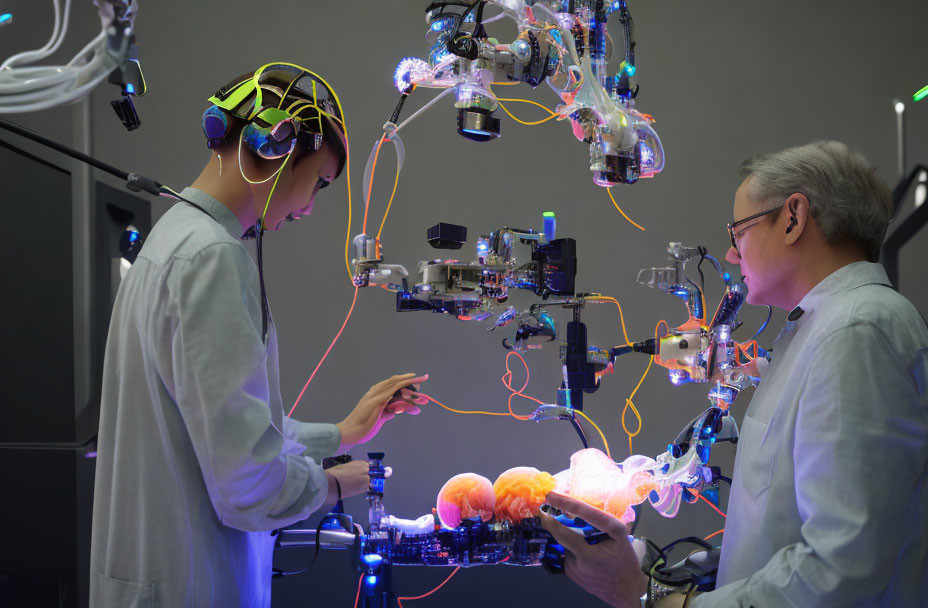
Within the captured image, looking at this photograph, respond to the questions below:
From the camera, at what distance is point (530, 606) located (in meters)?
2.96

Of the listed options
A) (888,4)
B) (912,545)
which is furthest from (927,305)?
(912,545)

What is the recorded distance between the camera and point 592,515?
4.27ft

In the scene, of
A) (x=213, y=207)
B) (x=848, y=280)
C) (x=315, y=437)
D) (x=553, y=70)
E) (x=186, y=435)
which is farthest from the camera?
(x=315, y=437)

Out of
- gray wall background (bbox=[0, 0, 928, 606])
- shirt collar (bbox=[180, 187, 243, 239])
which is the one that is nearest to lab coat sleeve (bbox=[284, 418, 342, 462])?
shirt collar (bbox=[180, 187, 243, 239])

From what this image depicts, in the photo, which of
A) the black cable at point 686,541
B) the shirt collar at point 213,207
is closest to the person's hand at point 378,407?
the shirt collar at point 213,207

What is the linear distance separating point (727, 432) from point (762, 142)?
1.77 metres

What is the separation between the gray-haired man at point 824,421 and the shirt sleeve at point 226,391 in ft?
1.93

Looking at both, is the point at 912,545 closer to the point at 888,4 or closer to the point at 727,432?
the point at 727,432

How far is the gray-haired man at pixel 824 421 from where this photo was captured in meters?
1.08

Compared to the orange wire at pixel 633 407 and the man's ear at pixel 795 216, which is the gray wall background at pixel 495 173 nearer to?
the orange wire at pixel 633 407

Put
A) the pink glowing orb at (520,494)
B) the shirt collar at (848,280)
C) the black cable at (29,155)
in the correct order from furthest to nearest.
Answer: the black cable at (29,155) < the pink glowing orb at (520,494) < the shirt collar at (848,280)

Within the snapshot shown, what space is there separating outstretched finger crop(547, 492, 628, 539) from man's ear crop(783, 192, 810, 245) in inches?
26.6

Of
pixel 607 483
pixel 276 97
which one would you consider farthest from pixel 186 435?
pixel 607 483

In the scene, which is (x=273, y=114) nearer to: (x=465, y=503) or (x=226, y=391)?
(x=226, y=391)
